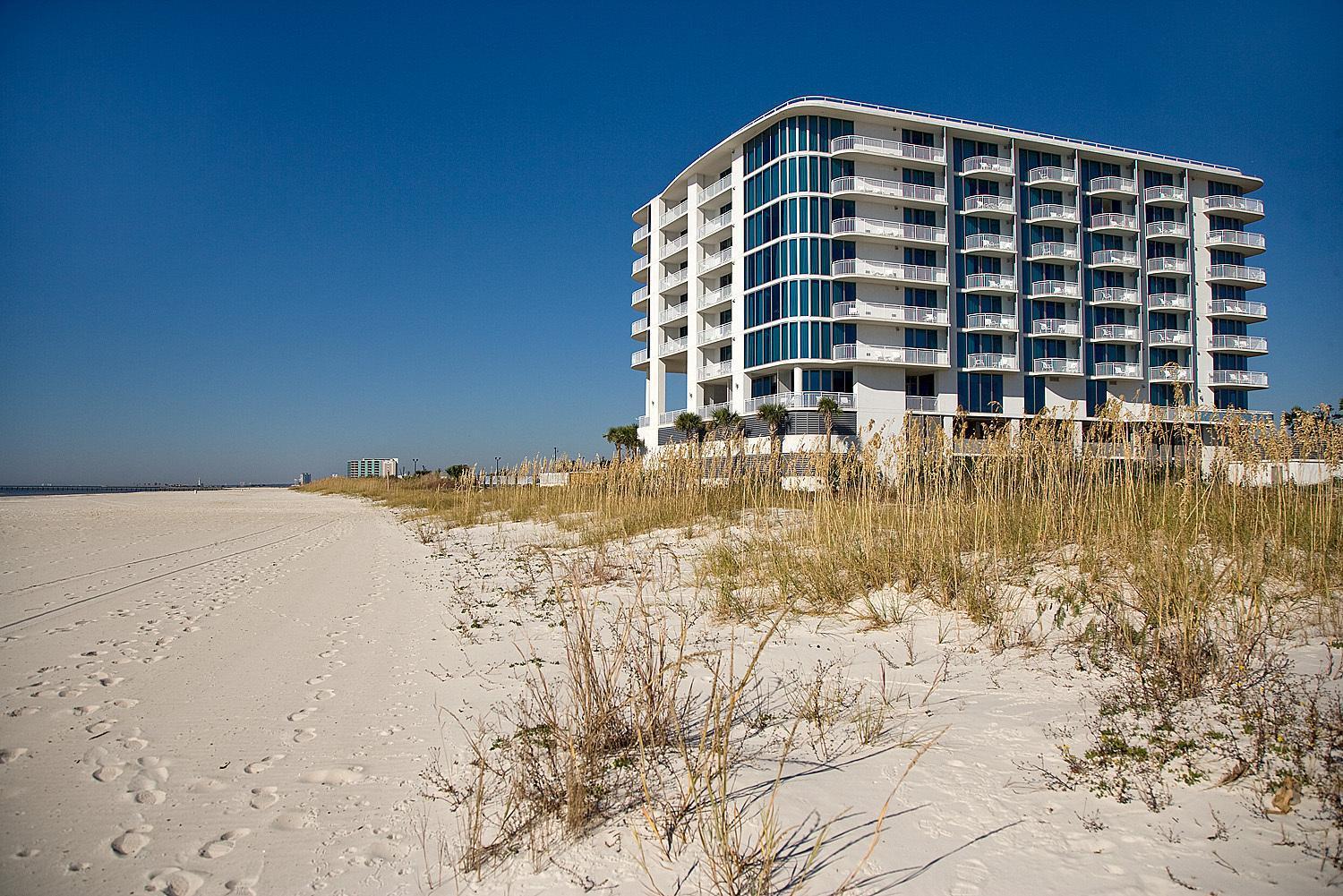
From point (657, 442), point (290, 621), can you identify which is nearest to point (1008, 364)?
point (657, 442)

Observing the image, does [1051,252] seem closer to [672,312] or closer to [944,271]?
[944,271]

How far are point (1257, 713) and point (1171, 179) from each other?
5786 centimetres

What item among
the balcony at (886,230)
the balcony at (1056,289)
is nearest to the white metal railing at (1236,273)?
the balcony at (1056,289)

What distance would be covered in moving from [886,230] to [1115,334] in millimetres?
17615

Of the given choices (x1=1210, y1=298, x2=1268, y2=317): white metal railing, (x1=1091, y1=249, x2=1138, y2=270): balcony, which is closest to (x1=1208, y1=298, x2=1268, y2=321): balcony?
(x1=1210, y1=298, x2=1268, y2=317): white metal railing

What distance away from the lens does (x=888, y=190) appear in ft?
129

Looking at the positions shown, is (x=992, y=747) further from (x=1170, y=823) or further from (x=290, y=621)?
(x=290, y=621)

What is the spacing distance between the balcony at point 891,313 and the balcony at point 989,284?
9.19ft

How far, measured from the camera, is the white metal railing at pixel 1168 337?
4419 centimetres

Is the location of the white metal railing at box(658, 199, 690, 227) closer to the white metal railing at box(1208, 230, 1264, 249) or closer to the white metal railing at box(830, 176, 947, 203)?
the white metal railing at box(830, 176, 947, 203)

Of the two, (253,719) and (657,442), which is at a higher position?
(657,442)

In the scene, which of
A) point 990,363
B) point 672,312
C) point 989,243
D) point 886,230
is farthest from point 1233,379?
point 672,312

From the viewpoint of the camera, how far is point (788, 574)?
614 cm

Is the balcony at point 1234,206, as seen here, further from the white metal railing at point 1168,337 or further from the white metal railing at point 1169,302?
the white metal railing at point 1168,337
